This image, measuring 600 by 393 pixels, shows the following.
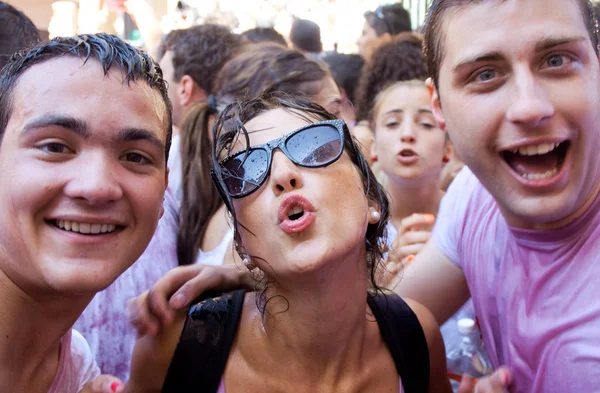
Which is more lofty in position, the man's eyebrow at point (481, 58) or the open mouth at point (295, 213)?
the man's eyebrow at point (481, 58)

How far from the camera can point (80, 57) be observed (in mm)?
1790

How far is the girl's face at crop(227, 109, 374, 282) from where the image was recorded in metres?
1.77

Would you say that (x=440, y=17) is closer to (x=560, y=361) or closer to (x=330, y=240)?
(x=330, y=240)

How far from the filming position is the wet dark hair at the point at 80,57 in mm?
1791

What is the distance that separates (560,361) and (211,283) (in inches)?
48.4

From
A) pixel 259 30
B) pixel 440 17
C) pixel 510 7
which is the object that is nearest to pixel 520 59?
pixel 510 7

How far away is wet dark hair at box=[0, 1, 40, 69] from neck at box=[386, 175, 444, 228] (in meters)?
2.33

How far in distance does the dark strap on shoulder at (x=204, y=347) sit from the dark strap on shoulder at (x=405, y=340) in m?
0.54

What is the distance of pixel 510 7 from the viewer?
198 centimetres

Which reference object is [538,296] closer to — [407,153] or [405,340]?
[405,340]

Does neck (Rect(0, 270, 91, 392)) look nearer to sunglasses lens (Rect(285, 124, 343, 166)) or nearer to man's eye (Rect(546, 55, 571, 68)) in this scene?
sunglasses lens (Rect(285, 124, 343, 166))

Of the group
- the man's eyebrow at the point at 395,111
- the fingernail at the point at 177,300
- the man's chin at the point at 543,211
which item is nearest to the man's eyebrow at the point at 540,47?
the man's chin at the point at 543,211

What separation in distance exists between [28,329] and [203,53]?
115 inches

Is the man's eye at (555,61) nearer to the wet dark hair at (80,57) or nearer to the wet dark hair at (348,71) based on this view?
the wet dark hair at (80,57)
